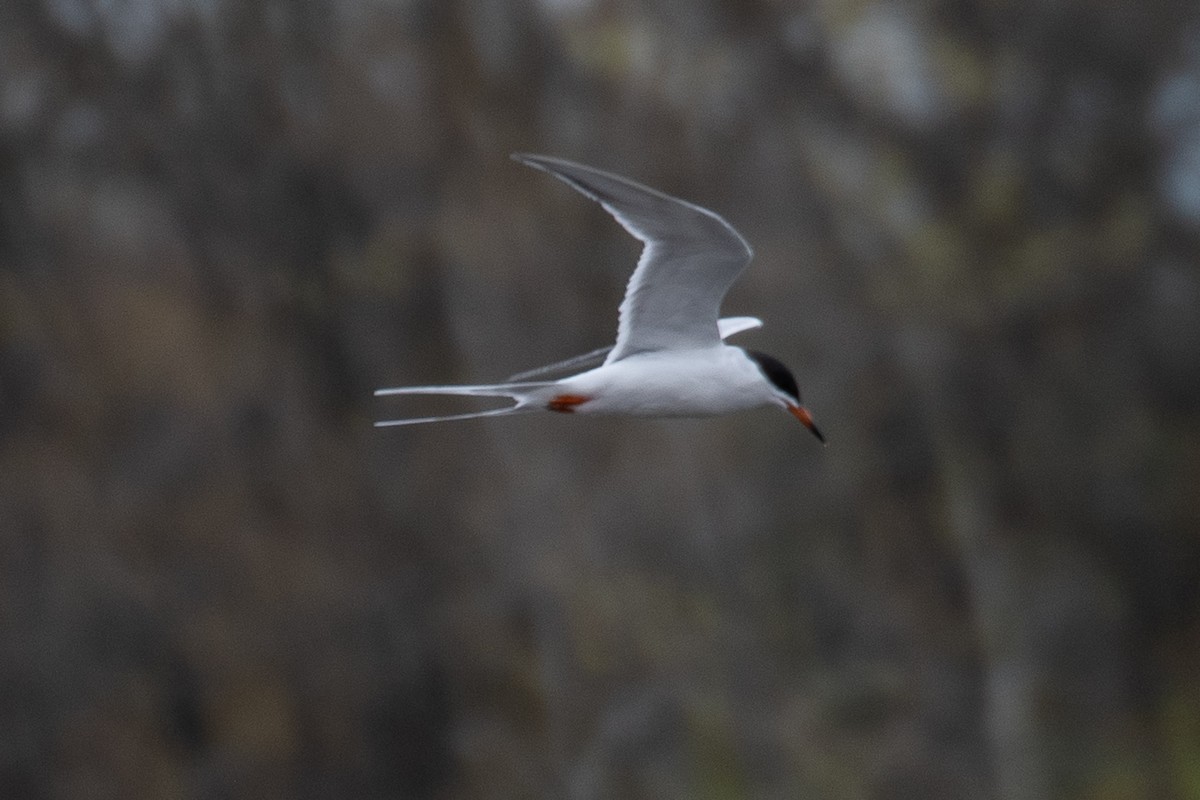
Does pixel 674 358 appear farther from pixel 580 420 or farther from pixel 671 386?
pixel 580 420

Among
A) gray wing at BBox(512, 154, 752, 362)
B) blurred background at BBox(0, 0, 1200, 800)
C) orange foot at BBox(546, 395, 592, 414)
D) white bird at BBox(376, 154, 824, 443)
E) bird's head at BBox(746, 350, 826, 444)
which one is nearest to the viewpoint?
gray wing at BBox(512, 154, 752, 362)

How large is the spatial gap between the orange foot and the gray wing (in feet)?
0.79

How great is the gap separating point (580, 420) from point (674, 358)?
5376 mm

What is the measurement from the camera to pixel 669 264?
5.50 meters

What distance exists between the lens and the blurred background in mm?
11023

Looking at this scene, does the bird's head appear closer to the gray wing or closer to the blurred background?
the gray wing

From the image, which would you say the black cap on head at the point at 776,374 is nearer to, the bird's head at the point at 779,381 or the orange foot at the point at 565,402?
the bird's head at the point at 779,381

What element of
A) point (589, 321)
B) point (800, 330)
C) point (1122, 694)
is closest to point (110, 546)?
point (589, 321)

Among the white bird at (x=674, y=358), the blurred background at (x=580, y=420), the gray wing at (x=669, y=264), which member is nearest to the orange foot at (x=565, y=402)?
the white bird at (x=674, y=358)

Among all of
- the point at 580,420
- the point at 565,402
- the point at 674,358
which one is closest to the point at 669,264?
the point at 674,358

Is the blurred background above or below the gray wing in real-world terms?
below

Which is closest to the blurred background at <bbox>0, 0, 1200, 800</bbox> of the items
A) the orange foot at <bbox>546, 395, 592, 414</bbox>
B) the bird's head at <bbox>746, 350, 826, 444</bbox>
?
the bird's head at <bbox>746, 350, 826, 444</bbox>

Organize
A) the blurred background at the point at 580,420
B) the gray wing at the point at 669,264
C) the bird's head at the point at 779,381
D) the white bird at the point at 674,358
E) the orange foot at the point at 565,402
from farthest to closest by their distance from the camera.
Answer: the blurred background at the point at 580,420
the bird's head at the point at 779,381
the orange foot at the point at 565,402
the white bird at the point at 674,358
the gray wing at the point at 669,264

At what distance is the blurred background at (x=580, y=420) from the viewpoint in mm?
11023
